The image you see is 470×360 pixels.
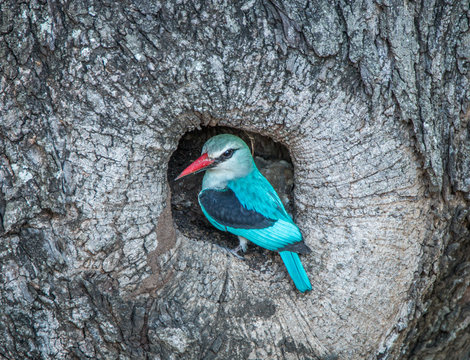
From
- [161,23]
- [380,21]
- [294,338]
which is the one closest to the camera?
[161,23]

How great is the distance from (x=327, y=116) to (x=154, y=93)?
35.0 inches

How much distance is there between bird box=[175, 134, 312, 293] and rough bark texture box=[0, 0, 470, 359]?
11 cm

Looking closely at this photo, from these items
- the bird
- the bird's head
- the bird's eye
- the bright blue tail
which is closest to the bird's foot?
the bird

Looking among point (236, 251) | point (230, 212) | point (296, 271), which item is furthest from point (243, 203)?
point (296, 271)

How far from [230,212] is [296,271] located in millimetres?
612

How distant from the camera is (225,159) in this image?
3.04 meters

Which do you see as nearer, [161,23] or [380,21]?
[161,23]

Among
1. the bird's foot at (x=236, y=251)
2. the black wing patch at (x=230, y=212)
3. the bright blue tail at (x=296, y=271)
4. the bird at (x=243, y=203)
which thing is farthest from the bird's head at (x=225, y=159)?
the bright blue tail at (x=296, y=271)

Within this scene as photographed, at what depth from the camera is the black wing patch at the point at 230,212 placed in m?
2.87

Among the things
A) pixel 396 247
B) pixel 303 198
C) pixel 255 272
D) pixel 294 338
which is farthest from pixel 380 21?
pixel 294 338

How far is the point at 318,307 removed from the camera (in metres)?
2.59

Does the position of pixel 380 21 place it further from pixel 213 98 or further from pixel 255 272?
pixel 255 272

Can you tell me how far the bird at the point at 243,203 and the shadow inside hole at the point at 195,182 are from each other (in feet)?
0.59

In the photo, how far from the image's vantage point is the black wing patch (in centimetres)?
287
